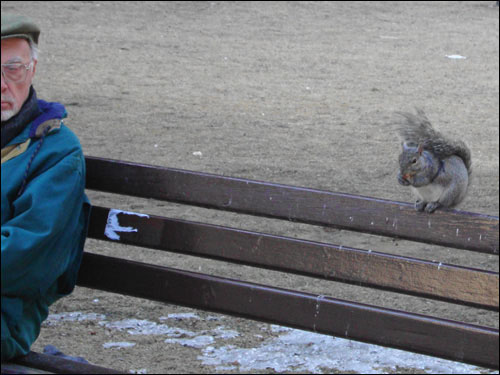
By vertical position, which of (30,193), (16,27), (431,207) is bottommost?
(30,193)

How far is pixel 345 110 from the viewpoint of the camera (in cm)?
873

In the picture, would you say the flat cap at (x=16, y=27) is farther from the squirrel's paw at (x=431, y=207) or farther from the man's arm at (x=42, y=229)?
the squirrel's paw at (x=431, y=207)

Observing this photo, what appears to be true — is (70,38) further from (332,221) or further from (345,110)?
(332,221)

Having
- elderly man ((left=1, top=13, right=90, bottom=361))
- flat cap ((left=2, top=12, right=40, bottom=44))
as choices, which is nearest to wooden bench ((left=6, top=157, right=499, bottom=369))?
elderly man ((left=1, top=13, right=90, bottom=361))

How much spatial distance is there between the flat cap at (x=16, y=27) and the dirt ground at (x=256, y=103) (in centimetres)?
161

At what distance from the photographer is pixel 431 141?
302 cm

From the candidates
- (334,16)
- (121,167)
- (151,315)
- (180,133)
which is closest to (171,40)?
(334,16)

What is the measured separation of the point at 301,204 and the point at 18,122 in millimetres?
877

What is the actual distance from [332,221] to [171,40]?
1013cm

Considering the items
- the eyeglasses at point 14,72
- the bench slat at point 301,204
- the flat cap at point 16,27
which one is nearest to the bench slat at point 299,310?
the bench slat at point 301,204

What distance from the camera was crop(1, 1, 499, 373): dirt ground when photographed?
4102 millimetres

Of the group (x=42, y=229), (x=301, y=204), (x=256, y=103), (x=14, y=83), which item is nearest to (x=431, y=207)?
(x=301, y=204)

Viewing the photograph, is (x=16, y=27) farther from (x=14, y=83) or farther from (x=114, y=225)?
(x=114, y=225)

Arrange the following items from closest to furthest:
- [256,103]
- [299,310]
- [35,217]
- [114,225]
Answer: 1. [35,217]
2. [299,310]
3. [114,225]
4. [256,103]
